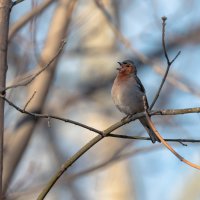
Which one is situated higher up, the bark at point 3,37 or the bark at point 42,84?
the bark at point 42,84

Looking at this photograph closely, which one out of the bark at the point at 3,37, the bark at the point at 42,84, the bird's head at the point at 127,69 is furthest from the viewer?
the bark at the point at 42,84

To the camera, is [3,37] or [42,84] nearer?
[3,37]

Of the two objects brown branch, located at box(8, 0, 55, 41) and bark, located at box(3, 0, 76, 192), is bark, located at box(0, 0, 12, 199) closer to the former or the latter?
brown branch, located at box(8, 0, 55, 41)

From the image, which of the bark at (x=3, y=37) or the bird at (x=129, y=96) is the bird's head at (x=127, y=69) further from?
the bark at (x=3, y=37)

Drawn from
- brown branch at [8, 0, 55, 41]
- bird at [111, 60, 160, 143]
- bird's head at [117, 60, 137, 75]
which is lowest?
bird at [111, 60, 160, 143]

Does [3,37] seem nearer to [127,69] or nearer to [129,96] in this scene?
[129,96]

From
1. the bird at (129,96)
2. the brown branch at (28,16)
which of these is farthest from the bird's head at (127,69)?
the brown branch at (28,16)

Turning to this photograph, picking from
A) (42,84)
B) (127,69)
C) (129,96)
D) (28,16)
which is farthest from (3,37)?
(42,84)

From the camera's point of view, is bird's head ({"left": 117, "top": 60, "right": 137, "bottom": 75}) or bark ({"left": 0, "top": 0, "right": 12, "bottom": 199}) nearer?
bark ({"left": 0, "top": 0, "right": 12, "bottom": 199})

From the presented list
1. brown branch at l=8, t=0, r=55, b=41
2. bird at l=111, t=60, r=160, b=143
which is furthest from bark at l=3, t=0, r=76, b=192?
bird at l=111, t=60, r=160, b=143

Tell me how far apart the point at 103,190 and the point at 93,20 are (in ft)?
9.16

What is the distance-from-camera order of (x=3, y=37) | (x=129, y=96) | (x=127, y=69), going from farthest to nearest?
(x=127, y=69), (x=129, y=96), (x=3, y=37)

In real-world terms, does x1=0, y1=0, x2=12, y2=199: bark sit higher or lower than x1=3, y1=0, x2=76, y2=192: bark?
lower

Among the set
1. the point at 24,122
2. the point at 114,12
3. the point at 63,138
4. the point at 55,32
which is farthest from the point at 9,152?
the point at 63,138
